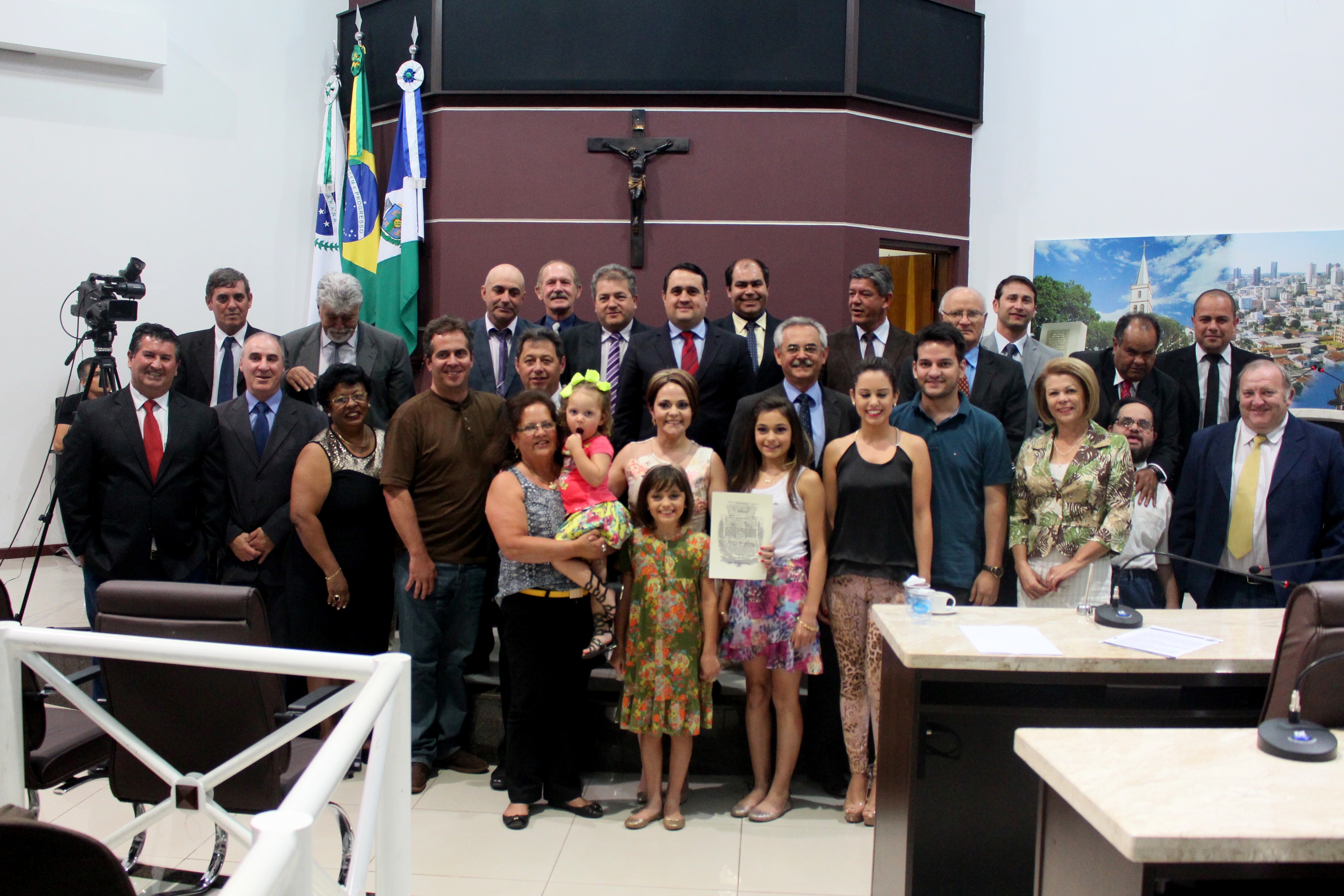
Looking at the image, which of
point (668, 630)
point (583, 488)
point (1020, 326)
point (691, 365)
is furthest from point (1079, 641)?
point (1020, 326)

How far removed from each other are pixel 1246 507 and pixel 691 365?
203cm

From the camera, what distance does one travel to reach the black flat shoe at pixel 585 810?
3.30 meters

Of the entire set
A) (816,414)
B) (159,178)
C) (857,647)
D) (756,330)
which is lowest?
(857,647)

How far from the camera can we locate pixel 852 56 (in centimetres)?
585

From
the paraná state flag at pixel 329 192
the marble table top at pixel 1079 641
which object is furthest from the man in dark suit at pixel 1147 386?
the paraná state flag at pixel 329 192

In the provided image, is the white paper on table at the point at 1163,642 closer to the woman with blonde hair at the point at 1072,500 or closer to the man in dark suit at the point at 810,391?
the woman with blonde hair at the point at 1072,500

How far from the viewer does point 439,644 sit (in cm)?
358

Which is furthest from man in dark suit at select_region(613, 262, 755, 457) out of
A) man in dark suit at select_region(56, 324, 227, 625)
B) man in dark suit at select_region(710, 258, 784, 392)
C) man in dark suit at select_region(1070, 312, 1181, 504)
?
man in dark suit at select_region(56, 324, 227, 625)

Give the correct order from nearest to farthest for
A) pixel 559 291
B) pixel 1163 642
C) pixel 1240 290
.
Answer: pixel 1163 642 → pixel 559 291 → pixel 1240 290

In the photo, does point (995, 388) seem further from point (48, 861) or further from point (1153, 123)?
point (48, 861)

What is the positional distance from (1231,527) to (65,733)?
3.70 meters

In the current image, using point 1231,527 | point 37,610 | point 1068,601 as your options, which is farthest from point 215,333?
point 1231,527

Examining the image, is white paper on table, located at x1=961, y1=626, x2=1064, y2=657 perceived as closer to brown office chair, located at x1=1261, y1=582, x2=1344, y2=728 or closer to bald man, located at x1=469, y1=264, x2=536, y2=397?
brown office chair, located at x1=1261, y1=582, x2=1344, y2=728

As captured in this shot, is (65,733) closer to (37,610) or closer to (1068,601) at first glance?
(37,610)
